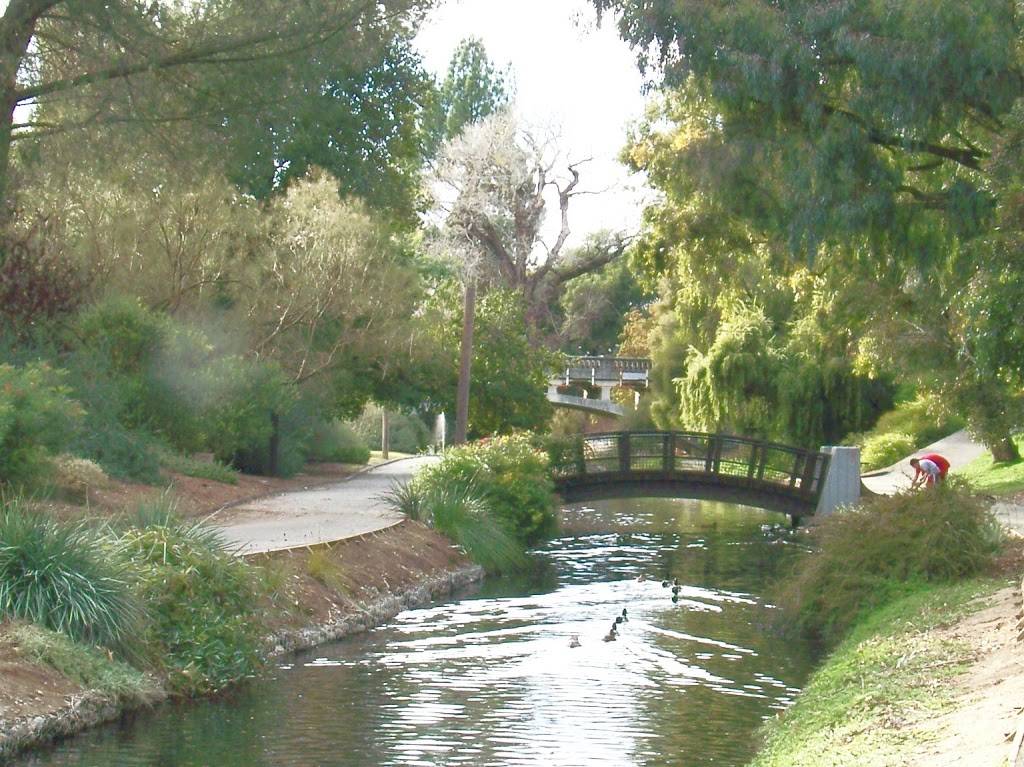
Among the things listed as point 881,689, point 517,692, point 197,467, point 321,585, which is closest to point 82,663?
point 517,692

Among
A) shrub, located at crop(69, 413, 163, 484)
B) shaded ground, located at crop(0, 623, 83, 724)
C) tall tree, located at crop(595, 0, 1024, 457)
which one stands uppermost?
tall tree, located at crop(595, 0, 1024, 457)

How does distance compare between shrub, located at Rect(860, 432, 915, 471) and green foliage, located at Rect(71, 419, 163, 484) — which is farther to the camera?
shrub, located at Rect(860, 432, 915, 471)

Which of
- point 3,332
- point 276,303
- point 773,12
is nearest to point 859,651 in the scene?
point 773,12

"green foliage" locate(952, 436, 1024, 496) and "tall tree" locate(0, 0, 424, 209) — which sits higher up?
"tall tree" locate(0, 0, 424, 209)

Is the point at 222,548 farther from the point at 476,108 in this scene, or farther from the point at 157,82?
the point at 476,108

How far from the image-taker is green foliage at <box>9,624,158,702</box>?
13242 mm

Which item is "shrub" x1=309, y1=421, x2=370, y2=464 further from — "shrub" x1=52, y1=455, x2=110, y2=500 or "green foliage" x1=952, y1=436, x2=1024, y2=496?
"green foliage" x1=952, y1=436, x2=1024, y2=496

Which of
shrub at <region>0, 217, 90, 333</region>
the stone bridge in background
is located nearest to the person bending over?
shrub at <region>0, 217, 90, 333</region>

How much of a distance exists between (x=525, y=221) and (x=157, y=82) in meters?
41.7

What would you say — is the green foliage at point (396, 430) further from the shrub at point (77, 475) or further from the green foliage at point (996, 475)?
the shrub at point (77, 475)

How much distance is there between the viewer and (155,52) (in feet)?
67.9

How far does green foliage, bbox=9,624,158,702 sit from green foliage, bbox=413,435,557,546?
13.6 meters

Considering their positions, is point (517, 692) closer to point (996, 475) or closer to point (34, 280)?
point (34, 280)

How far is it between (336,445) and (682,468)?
14.1 meters
